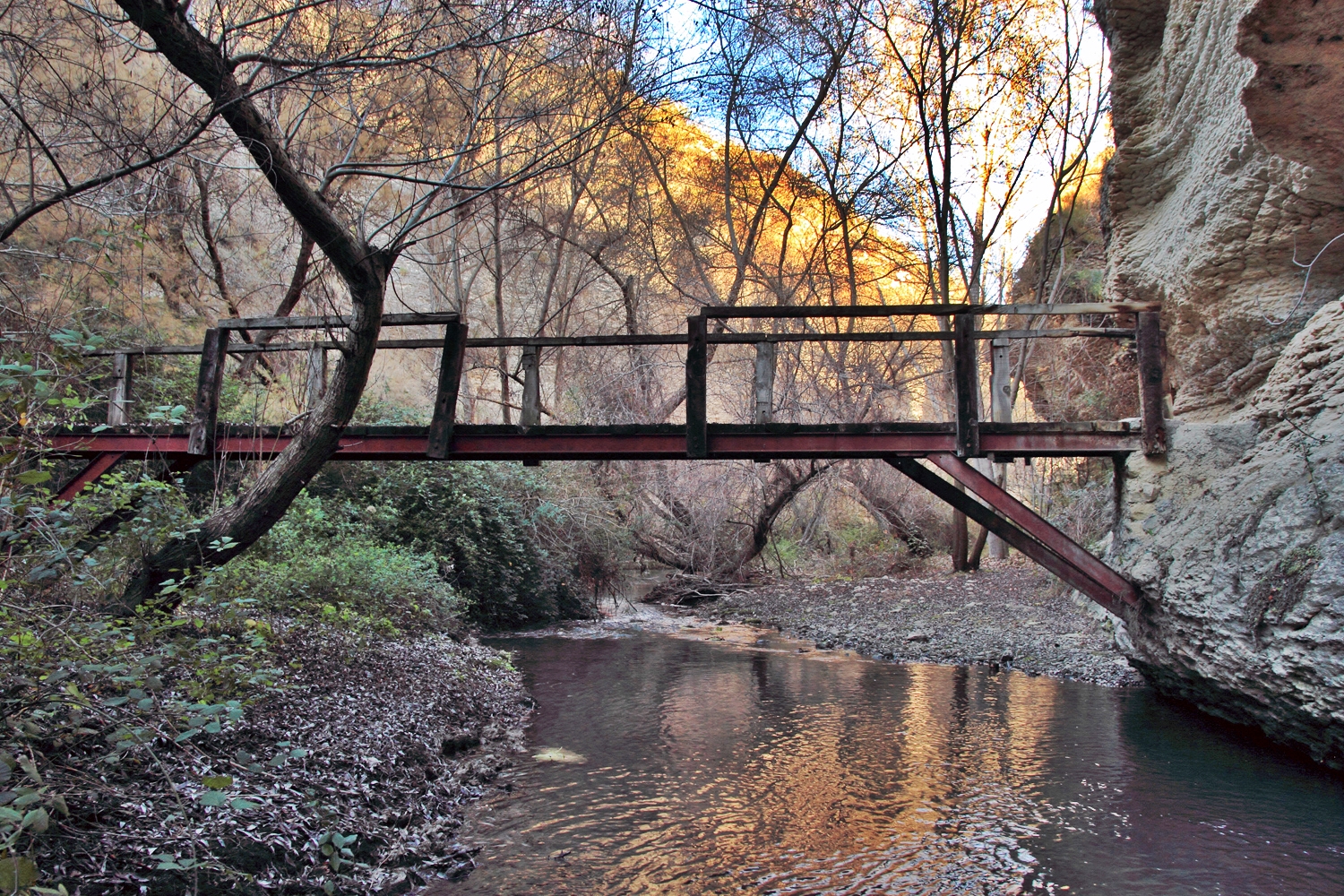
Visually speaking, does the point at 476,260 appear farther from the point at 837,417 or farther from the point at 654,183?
the point at 837,417

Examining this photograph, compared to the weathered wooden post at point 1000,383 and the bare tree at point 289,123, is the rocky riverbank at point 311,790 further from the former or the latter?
the weathered wooden post at point 1000,383

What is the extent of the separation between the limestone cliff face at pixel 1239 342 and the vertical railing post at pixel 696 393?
4148 millimetres

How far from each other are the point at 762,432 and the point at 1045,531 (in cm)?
280

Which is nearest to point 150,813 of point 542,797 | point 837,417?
point 542,797

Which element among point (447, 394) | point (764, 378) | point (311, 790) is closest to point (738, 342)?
point (764, 378)

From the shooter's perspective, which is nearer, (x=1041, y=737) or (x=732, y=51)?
(x=1041, y=737)

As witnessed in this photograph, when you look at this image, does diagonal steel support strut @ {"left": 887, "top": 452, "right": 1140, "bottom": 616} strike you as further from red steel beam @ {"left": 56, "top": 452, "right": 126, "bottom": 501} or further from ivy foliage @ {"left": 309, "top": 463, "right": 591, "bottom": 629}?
red steel beam @ {"left": 56, "top": 452, "right": 126, "bottom": 501}

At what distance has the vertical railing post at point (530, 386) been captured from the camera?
847 centimetres

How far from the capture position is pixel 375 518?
11578 mm

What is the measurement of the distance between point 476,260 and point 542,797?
18961 millimetres

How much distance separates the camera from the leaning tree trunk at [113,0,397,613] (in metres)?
4.92

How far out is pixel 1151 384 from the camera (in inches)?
309

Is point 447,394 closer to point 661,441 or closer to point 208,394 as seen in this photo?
point 661,441

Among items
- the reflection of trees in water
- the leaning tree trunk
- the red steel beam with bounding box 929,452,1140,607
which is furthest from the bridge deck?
the reflection of trees in water
